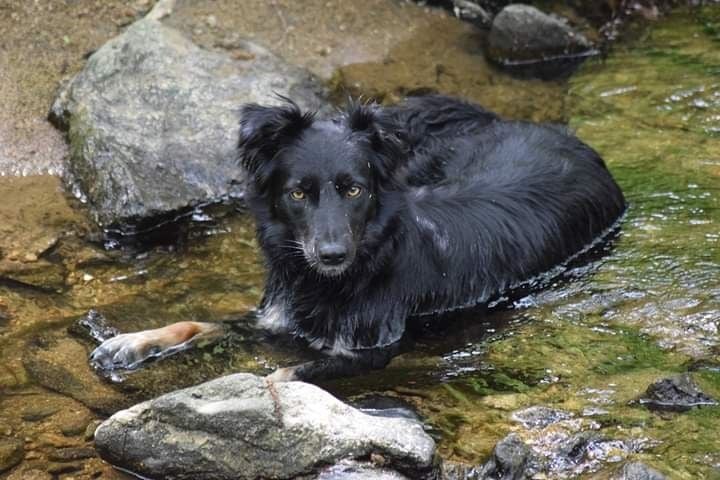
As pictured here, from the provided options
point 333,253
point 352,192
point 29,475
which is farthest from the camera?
point 352,192

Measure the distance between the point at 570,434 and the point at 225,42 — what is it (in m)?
5.48

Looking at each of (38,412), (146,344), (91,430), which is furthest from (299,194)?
(38,412)

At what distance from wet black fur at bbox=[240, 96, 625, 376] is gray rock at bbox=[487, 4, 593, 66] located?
278 cm

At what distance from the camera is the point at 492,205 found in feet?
22.3

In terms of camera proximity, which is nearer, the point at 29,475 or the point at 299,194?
the point at 29,475

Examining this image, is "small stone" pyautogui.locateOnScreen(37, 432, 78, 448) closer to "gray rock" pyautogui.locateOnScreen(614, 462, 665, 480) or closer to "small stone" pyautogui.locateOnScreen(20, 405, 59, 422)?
"small stone" pyautogui.locateOnScreen(20, 405, 59, 422)

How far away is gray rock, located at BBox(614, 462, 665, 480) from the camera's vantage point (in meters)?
4.48

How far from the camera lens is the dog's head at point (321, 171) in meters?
5.80

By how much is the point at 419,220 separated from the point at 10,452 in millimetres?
2738

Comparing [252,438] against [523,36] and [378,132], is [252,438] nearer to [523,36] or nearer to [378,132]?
[378,132]

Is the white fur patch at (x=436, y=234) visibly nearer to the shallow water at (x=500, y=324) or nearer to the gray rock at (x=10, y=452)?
the shallow water at (x=500, y=324)

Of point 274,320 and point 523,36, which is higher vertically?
point 523,36

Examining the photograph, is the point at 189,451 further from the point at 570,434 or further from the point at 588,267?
the point at 588,267

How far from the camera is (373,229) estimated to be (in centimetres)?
611
